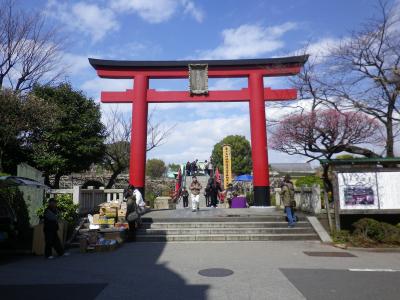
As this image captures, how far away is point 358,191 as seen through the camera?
34.4 ft

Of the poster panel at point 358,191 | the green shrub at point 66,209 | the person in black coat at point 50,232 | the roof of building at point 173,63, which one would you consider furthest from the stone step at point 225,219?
the roof of building at point 173,63

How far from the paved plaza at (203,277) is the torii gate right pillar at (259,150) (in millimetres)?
5975

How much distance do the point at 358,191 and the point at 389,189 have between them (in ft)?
2.99

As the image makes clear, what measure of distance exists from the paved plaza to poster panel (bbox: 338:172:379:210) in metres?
1.87

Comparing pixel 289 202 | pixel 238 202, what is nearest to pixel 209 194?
pixel 238 202

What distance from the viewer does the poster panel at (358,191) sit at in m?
10.4

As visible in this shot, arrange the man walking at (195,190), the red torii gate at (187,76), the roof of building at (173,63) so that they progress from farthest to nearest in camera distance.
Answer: the roof of building at (173,63) → the red torii gate at (187,76) → the man walking at (195,190)

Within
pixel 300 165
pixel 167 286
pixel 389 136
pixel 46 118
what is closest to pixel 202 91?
pixel 46 118

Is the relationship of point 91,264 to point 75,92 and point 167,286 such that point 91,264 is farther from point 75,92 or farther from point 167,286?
point 75,92

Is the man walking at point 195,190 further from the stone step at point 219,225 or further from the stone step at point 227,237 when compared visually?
the stone step at point 227,237

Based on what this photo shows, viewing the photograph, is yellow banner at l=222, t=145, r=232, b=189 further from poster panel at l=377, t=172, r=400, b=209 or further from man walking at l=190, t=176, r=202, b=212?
poster panel at l=377, t=172, r=400, b=209

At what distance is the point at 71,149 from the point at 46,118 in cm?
356

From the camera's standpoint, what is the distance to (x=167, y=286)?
5.73 m

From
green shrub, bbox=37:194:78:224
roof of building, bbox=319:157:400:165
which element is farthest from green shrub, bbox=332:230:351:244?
green shrub, bbox=37:194:78:224
